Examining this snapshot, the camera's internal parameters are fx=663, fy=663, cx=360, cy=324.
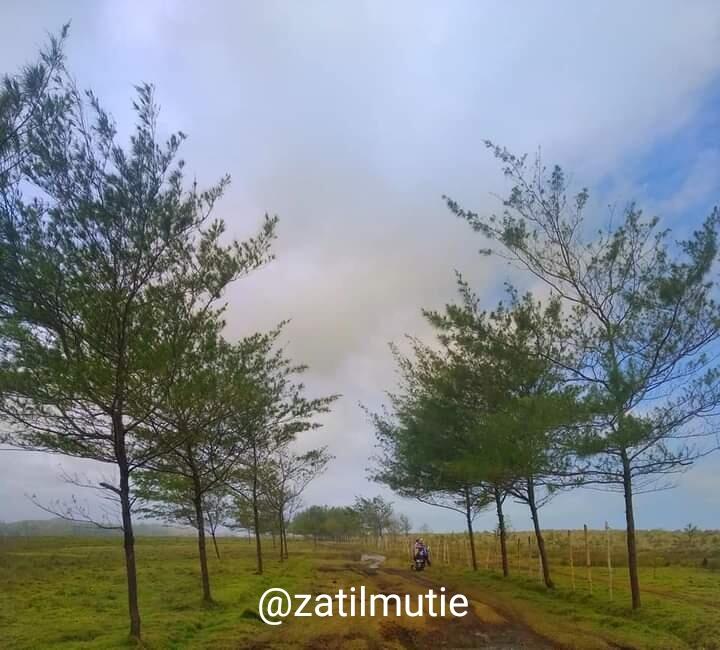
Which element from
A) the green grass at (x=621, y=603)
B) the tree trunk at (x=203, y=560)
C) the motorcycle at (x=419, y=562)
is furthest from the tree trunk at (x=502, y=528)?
the tree trunk at (x=203, y=560)

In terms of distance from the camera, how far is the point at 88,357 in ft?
39.7

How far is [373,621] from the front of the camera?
15.3 metres

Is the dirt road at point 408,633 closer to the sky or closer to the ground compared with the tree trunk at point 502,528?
closer to the ground

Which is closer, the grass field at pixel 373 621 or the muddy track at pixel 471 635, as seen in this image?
the muddy track at pixel 471 635

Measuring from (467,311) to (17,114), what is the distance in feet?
41.0

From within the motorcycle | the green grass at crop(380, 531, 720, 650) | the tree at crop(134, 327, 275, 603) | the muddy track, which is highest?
the tree at crop(134, 327, 275, 603)

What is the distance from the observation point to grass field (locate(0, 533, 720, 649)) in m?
13.0

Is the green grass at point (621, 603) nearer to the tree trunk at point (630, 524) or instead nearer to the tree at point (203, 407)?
the tree trunk at point (630, 524)

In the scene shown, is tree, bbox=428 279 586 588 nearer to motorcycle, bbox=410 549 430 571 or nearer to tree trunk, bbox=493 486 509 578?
tree trunk, bbox=493 486 509 578

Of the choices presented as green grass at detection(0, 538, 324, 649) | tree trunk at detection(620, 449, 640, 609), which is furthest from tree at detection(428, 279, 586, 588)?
green grass at detection(0, 538, 324, 649)

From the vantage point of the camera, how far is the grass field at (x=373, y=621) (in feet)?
42.5

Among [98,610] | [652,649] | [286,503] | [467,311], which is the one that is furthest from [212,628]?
[286,503]

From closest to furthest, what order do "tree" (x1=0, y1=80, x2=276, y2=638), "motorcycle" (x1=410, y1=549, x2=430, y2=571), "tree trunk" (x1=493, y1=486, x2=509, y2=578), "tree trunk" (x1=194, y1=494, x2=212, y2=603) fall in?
"tree" (x1=0, y1=80, x2=276, y2=638) < "tree trunk" (x1=194, y1=494, x2=212, y2=603) < "tree trunk" (x1=493, y1=486, x2=509, y2=578) < "motorcycle" (x1=410, y1=549, x2=430, y2=571)

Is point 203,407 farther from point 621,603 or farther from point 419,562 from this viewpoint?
point 419,562
